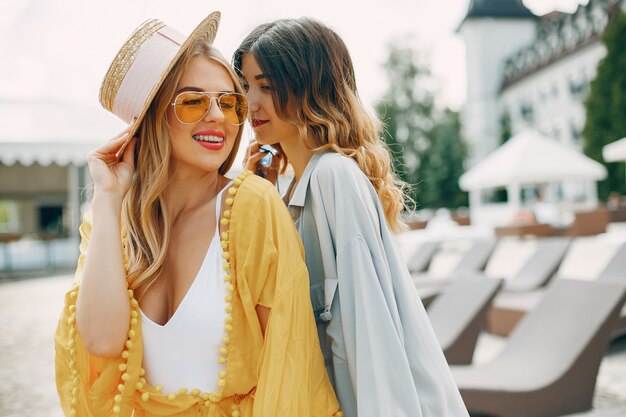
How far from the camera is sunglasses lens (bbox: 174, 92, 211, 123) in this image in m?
1.55

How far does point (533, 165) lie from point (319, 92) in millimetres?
15054

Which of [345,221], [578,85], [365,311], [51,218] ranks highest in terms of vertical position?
[578,85]

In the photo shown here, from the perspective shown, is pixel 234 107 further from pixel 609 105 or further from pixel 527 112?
pixel 527 112

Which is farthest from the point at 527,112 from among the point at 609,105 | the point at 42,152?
the point at 42,152

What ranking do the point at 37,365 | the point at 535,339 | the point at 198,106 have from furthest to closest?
the point at 37,365
the point at 535,339
the point at 198,106

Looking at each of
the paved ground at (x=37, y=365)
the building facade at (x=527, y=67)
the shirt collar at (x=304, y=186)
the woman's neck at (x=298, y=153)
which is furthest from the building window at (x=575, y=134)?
the shirt collar at (x=304, y=186)

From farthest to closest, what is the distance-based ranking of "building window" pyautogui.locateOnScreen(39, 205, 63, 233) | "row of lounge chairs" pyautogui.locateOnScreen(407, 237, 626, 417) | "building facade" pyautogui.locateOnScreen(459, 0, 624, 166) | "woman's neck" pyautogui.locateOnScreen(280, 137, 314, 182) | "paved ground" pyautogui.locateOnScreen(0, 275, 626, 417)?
"building facade" pyautogui.locateOnScreen(459, 0, 624, 166) < "building window" pyautogui.locateOnScreen(39, 205, 63, 233) < "paved ground" pyautogui.locateOnScreen(0, 275, 626, 417) < "row of lounge chairs" pyautogui.locateOnScreen(407, 237, 626, 417) < "woman's neck" pyautogui.locateOnScreen(280, 137, 314, 182)

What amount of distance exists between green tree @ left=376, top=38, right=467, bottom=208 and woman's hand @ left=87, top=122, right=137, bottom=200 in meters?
35.1

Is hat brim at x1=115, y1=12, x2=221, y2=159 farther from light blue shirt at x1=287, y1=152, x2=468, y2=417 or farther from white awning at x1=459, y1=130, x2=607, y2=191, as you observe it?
white awning at x1=459, y1=130, x2=607, y2=191

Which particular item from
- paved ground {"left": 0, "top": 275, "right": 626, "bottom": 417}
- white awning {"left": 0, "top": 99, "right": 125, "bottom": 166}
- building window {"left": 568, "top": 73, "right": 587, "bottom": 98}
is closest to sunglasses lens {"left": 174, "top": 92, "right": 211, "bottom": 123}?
paved ground {"left": 0, "top": 275, "right": 626, "bottom": 417}

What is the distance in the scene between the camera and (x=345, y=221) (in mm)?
1564

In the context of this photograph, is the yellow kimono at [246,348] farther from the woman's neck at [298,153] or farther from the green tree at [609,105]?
the green tree at [609,105]

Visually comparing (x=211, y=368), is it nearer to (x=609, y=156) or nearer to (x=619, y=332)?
(x=619, y=332)

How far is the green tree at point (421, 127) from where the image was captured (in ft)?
120
